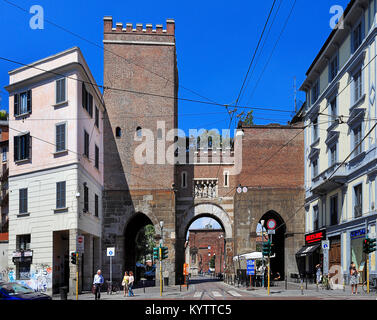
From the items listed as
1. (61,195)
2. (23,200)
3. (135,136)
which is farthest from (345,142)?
(23,200)

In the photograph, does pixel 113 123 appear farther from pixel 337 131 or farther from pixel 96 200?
pixel 337 131

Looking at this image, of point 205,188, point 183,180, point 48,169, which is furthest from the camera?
point 205,188

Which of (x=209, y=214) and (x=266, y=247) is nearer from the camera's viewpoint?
(x=266, y=247)

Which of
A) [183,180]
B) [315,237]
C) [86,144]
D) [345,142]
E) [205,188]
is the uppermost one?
[86,144]

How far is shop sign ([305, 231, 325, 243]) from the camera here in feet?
119

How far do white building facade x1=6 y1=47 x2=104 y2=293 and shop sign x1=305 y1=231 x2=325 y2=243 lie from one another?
636 inches

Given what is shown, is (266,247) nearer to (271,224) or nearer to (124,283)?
(271,224)

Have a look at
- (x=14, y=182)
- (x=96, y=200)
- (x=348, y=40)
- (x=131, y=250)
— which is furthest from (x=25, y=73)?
(x=131, y=250)

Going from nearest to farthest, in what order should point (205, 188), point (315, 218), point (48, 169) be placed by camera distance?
point (48, 169) → point (315, 218) → point (205, 188)

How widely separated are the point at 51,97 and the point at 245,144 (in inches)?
798

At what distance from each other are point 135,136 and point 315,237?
1710cm

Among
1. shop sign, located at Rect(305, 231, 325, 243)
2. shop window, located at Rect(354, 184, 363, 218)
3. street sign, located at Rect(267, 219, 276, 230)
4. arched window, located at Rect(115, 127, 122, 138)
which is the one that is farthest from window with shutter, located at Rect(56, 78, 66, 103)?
shop sign, located at Rect(305, 231, 325, 243)

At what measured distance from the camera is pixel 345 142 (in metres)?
31.3
